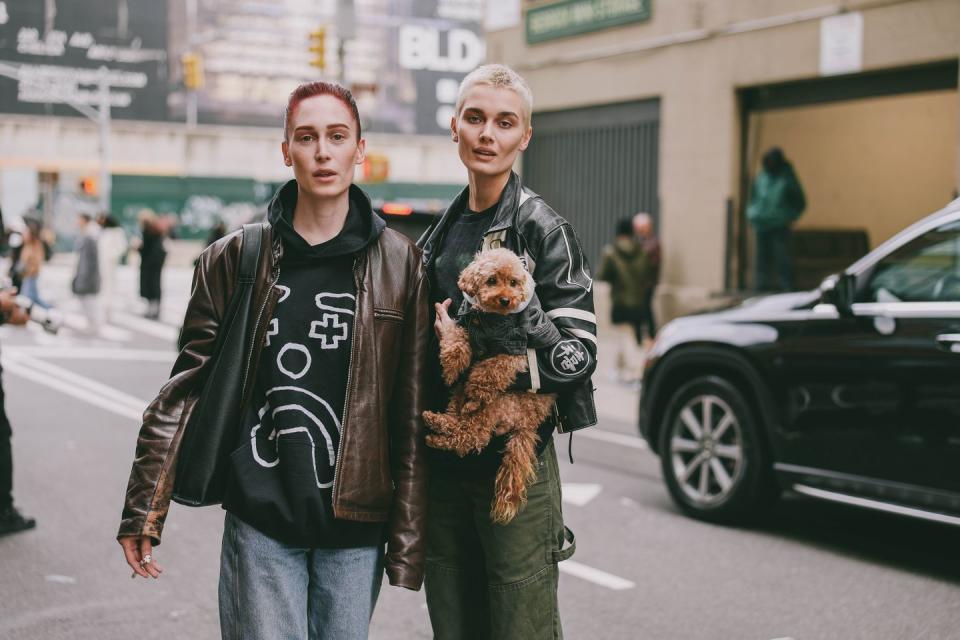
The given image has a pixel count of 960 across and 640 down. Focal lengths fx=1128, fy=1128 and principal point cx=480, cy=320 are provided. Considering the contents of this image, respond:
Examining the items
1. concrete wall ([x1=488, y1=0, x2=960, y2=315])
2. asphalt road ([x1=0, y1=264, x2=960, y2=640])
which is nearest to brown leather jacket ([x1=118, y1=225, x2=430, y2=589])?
asphalt road ([x1=0, y1=264, x2=960, y2=640])

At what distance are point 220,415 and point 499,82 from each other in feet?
3.67

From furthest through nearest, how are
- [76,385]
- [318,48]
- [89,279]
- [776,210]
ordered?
[318,48]
[89,279]
[776,210]
[76,385]

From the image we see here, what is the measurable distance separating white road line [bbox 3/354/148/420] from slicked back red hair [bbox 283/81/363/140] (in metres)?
7.75

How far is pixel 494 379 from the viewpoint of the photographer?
278 cm

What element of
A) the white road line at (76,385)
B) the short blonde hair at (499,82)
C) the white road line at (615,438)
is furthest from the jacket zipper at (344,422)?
the white road line at (76,385)

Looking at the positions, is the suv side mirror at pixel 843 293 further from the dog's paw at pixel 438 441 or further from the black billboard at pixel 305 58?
the black billboard at pixel 305 58

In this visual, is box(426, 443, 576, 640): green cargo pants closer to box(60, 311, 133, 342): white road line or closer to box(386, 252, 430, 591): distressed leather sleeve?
box(386, 252, 430, 591): distressed leather sleeve

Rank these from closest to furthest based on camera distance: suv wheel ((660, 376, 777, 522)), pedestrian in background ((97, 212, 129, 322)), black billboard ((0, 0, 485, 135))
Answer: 1. suv wheel ((660, 376, 777, 522))
2. pedestrian in background ((97, 212, 129, 322))
3. black billboard ((0, 0, 485, 135))

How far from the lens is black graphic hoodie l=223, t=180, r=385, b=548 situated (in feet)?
8.98

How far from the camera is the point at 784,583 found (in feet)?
18.2

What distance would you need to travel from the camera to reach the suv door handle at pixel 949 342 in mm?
5305

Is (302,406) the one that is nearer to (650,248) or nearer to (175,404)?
(175,404)

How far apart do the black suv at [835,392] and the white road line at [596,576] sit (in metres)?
1.18

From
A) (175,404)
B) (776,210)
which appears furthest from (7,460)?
(776,210)
